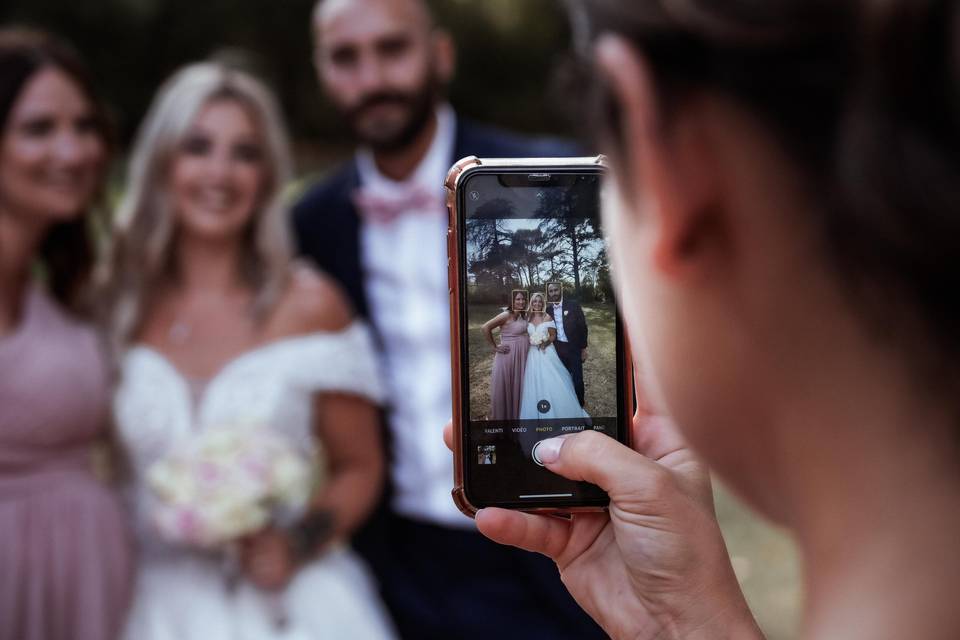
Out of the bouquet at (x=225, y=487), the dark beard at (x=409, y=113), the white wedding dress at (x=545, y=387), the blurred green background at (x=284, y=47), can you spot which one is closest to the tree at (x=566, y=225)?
the white wedding dress at (x=545, y=387)

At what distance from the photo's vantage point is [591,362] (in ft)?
4.32

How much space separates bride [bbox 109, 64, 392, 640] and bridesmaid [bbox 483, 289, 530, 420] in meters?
1.81

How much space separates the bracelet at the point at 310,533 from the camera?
2.94 m

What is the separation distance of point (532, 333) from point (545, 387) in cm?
7

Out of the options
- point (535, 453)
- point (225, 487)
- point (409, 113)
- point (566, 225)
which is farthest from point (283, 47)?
point (535, 453)

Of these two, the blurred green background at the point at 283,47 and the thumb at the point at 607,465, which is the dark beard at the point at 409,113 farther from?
the blurred green background at the point at 283,47

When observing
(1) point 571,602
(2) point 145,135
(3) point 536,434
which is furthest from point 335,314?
(3) point 536,434

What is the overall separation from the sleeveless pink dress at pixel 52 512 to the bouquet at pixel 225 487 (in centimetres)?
19

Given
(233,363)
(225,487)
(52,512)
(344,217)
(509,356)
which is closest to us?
(509,356)

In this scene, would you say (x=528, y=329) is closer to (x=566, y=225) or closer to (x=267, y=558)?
(x=566, y=225)

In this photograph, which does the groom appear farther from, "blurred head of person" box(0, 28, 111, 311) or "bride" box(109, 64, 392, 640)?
"blurred head of person" box(0, 28, 111, 311)

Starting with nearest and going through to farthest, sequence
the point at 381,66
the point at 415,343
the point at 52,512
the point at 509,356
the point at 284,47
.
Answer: the point at 509,356 < the point at 52,512 < the point at 415,343 < the point at 381,66 < the point at 284,47

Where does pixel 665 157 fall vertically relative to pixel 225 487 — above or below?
above

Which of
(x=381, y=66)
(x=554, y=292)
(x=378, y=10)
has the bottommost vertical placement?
(x=554, y=292)
